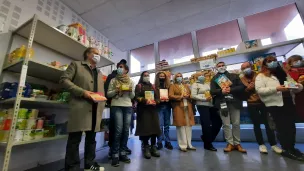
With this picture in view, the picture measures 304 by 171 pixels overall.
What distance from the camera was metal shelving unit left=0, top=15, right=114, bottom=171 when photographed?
1314 mm

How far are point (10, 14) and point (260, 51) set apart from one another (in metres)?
4.23

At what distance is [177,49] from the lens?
13.0ft

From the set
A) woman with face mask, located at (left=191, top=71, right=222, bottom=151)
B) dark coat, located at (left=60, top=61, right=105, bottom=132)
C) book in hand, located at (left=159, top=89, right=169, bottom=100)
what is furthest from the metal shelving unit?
woman with face mask, located at (left=191, top=71, right=222, bottom=151)

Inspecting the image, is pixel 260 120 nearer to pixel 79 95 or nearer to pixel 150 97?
pixel 150 97

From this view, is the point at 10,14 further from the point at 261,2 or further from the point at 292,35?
the point at 292,35

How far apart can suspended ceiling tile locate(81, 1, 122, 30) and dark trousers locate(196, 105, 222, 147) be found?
2.57 metres

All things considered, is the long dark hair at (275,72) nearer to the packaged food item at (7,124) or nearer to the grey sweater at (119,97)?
the grey sweater at (119,97)

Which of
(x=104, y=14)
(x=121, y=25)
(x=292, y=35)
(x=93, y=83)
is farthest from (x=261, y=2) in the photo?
(x=93, y=83)

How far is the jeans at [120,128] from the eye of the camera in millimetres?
1731

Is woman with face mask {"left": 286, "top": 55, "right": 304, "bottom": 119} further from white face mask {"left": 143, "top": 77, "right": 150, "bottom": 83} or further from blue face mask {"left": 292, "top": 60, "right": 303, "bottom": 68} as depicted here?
white face mask {"left": 143, "top": 77, "right": 150, "bottom": 83}

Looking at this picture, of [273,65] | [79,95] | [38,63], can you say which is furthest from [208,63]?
[38,63]

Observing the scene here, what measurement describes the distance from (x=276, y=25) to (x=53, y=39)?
456 cm

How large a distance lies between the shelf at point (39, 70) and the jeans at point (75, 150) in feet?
2.96

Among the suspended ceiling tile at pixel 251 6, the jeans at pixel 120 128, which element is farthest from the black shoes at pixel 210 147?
the suspended ceiling tile at pixel 251 6
